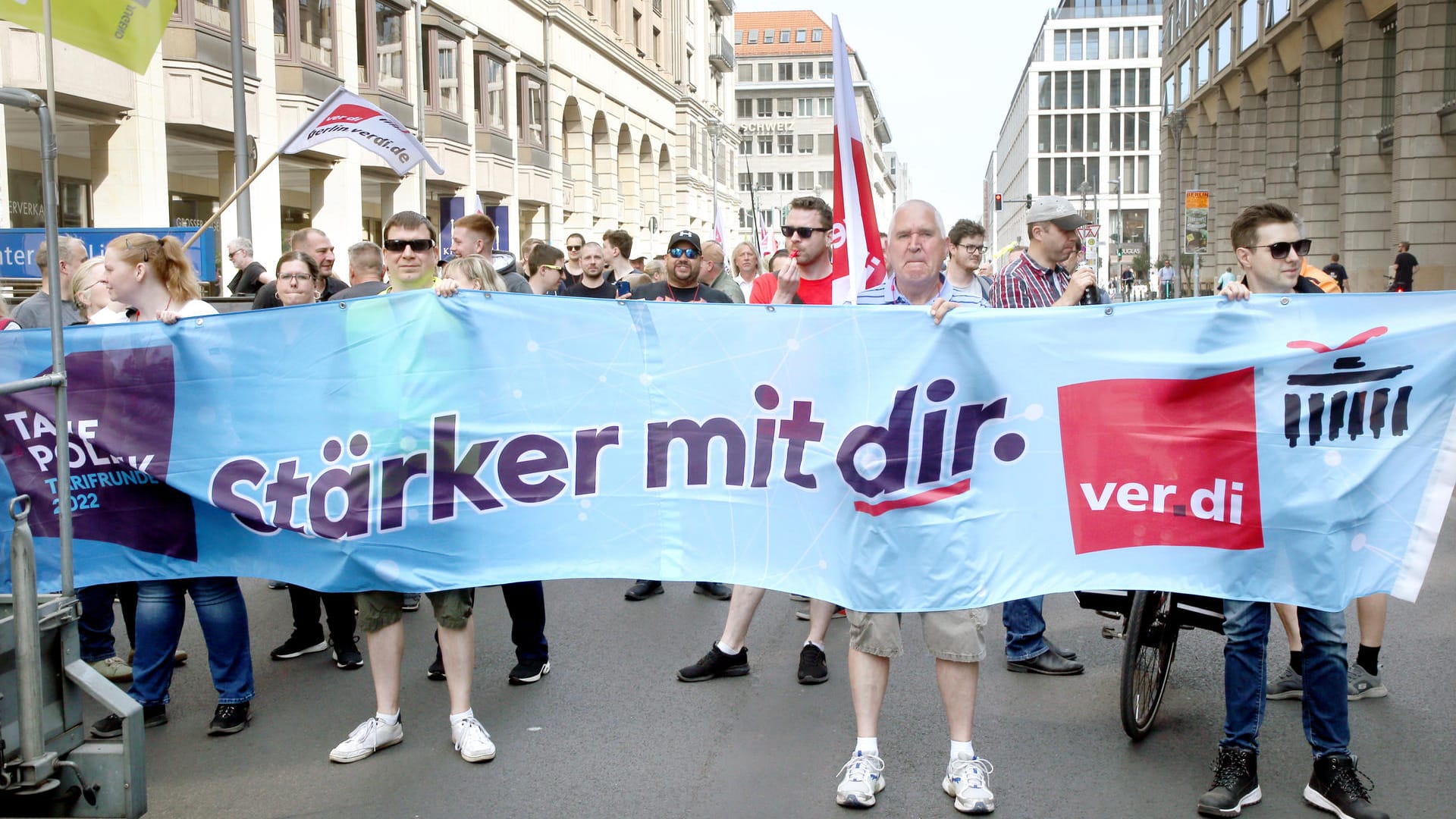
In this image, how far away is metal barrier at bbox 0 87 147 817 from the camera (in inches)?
143

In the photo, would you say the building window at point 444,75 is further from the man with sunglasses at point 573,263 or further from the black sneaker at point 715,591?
the black sneaker at point 715,591

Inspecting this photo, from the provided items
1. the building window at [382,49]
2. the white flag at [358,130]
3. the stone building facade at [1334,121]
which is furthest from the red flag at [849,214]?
the stone building facade at [1334,121]

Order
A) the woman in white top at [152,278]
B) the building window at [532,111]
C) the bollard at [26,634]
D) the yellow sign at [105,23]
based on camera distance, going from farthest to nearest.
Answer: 1. the building window at [532,111]
2. the woman in white top at [152,278]
3. the yellow sign at [105,23]
4. the bollard at [26,634]

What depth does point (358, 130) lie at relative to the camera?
1063cm

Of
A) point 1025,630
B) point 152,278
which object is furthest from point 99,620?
point 1025,630

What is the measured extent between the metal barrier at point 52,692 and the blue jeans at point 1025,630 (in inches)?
148

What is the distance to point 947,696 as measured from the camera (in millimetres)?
4504

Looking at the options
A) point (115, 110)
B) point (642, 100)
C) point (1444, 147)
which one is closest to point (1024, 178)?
point (642, 100)

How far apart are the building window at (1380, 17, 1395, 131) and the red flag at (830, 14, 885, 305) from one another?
3020 centimetres

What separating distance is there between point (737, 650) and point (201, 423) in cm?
251

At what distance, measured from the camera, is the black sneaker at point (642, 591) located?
776cm

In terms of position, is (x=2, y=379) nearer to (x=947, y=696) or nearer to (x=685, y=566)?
(x=685, y=566)

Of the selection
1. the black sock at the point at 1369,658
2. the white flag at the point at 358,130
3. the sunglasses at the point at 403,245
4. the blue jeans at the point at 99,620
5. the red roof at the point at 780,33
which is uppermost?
the red roof at the point at 780,33

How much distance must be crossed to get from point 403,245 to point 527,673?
196 centimetres
